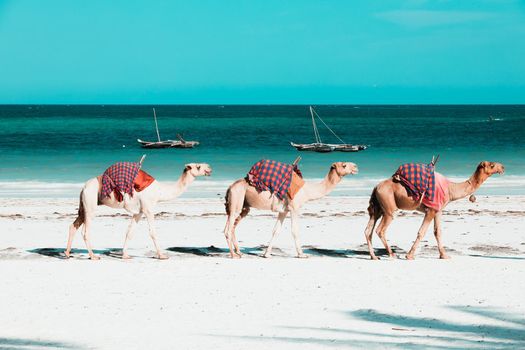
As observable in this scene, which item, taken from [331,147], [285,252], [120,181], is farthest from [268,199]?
[331,147]

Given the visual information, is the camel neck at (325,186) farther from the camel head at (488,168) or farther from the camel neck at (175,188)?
the camel head at (488,168)

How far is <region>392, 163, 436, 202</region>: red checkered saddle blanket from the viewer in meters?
12.9

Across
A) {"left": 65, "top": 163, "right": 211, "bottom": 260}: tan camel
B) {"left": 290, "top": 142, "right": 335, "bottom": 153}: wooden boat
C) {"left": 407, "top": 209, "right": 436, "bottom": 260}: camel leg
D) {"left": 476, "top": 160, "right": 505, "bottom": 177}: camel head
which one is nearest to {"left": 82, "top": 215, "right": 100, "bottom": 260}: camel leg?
{"left": 65, "top": 163, "right": 211, "bottom": 260}: tan camel

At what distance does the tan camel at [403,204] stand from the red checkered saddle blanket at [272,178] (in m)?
1.55

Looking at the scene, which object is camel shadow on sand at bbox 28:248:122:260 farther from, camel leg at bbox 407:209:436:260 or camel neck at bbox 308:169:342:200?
camel leg at bbox 407:209:436:260

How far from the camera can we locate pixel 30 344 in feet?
26.6

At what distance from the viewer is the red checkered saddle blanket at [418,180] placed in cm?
1294

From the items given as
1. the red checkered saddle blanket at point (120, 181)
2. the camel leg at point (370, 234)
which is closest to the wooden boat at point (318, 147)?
the camel leg at point (370, 234)

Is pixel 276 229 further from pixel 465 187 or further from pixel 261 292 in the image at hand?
pixel 465 187

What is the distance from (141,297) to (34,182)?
78.8 feet

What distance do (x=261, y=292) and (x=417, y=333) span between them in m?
2.75

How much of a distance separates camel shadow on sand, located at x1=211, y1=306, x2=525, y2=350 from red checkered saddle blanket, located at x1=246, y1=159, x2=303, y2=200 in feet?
12.7

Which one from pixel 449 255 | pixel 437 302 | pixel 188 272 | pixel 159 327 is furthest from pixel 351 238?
pixel 159 327

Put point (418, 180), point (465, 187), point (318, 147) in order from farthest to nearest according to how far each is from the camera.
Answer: point (318, 147), point (465, 187), point (418, 180)
